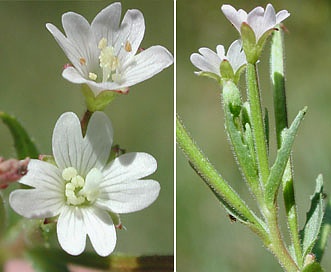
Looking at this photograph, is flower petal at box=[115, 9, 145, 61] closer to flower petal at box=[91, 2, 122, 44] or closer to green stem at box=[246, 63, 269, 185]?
flower petal at box=[91, 2, 122, 44]

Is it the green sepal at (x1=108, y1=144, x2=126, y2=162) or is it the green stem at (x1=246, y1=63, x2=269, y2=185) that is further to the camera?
the green sepal at (x1=108, y1=144, x2=126, y2=162)

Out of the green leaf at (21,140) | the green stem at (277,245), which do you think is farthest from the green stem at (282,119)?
the green leaf at (21,140)

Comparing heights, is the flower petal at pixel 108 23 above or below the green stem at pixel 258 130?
above

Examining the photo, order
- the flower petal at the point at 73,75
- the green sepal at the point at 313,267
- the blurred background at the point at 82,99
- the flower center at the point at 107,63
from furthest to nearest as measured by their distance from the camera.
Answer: the blurred background at the point at 82,99 → the flower center at the point at 107,63 → the flower petal at the point at 73,75 → the green sepal at the point at 313,267

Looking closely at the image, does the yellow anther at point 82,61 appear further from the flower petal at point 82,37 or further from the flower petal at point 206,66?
the flower petal at point 206,66

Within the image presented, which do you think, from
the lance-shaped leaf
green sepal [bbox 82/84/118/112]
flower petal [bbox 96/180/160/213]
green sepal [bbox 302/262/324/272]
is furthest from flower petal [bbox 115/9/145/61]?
green sepal [bbox 302/262/324/272]

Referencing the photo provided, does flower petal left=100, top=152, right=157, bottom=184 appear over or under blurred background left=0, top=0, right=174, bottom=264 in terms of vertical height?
under
